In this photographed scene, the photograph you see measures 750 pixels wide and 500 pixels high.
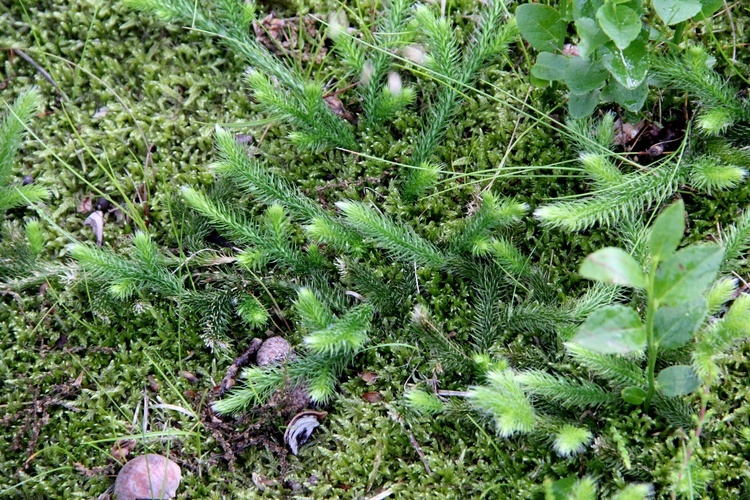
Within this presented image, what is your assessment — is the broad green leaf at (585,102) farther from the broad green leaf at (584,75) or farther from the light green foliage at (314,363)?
the light green foliage at (314,363)

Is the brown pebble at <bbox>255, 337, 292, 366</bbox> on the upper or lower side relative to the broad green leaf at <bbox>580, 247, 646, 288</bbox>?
lower

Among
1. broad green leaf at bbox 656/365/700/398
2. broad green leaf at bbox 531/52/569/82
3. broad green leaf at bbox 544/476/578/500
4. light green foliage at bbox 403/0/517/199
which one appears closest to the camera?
broad green leaf at bbox 656/365/700/398

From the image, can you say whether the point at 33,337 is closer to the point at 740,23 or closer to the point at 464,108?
the point at 464,108

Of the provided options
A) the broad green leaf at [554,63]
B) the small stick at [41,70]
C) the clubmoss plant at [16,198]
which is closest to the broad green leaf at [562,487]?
the broad green leaf at [554,63]

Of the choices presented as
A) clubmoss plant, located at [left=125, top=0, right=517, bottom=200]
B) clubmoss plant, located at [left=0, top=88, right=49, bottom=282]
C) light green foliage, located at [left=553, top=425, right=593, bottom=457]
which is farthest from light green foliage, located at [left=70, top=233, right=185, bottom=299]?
light green foliage, located at [left=553, top=425, right=593, bottom=457]

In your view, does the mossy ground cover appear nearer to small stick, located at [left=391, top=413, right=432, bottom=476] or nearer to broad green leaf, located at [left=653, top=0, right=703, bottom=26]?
small stick, located at [left=391, top=413, right=432, bottom=476]

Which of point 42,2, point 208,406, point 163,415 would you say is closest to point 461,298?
point 208,406

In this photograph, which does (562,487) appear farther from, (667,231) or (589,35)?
(589,35)
